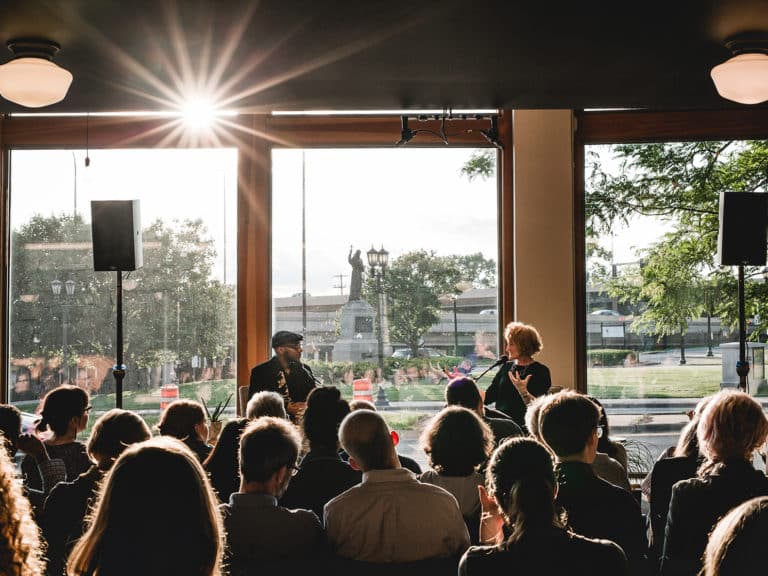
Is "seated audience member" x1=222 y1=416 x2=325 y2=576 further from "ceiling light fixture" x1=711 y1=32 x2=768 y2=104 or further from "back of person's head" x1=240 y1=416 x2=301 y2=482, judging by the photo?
"ceiling light fixture" x1=711 y1=32 x2=768 y2=104

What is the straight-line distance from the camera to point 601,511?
2.40m

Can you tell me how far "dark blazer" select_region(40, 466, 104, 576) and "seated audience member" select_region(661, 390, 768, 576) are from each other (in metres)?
1.96

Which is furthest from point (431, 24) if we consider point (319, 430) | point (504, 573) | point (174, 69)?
point (504, 573)

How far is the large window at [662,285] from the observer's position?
661cm

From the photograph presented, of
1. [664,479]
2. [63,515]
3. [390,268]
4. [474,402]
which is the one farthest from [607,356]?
[63,515]

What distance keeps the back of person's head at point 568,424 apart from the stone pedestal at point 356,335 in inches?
166

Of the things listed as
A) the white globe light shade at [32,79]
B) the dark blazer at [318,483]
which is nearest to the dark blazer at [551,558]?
the dark blazer at [318,483]

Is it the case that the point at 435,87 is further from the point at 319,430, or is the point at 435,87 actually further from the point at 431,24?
the point at 319,430

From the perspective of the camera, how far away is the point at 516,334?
5539 millimetres

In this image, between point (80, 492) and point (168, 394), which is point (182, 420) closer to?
point (80, 492)

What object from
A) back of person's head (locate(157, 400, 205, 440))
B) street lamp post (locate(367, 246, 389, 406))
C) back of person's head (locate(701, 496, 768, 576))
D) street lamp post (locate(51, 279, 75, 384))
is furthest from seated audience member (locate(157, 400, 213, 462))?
street lamp post (locate(51, 279, 75, 384))

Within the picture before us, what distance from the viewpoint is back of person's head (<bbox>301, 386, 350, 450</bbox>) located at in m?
3.29

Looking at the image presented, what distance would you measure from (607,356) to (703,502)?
415 centimetres

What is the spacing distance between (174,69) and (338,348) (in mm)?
3145
